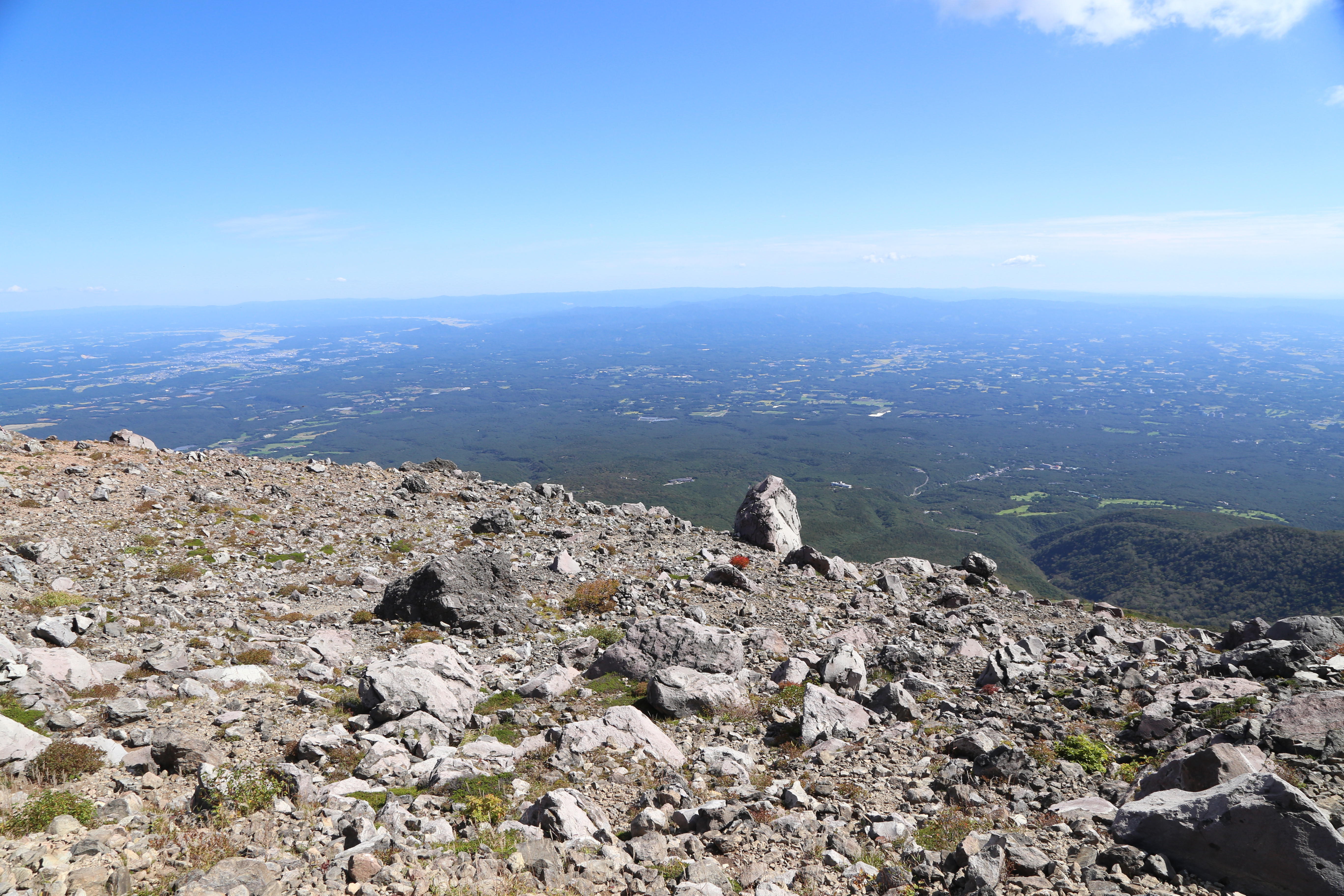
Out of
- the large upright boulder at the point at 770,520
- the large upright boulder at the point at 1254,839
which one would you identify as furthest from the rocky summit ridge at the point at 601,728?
the large upright boulder at the point at 770,520

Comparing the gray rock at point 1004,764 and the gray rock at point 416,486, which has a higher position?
the gray rock at point 416,486

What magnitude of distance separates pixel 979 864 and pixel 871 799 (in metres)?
3.11

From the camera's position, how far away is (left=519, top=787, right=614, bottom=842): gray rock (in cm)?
955

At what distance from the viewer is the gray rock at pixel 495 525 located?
2995cm

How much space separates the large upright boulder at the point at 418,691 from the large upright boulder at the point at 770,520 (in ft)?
63.7

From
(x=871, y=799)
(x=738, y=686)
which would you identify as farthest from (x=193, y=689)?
(x=871, y=799)

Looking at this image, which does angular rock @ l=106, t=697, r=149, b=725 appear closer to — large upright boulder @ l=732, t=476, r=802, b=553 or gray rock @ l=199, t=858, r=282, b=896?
gray rock @ l=199, t=858, r=282, b=896

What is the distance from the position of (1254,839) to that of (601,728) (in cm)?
1071

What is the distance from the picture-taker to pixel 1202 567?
13850 centimetres

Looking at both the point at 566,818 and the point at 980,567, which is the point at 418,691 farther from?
the point at 980,567

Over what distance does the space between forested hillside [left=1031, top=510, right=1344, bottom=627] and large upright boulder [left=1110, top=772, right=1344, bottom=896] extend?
419 feet

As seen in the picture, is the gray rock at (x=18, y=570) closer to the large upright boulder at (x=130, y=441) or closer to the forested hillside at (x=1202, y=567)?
the large upright boulder at (x=130, y=441)

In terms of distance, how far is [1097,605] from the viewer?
27703mm

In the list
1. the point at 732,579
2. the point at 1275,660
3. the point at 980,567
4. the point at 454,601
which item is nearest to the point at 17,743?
the point at 454,601
